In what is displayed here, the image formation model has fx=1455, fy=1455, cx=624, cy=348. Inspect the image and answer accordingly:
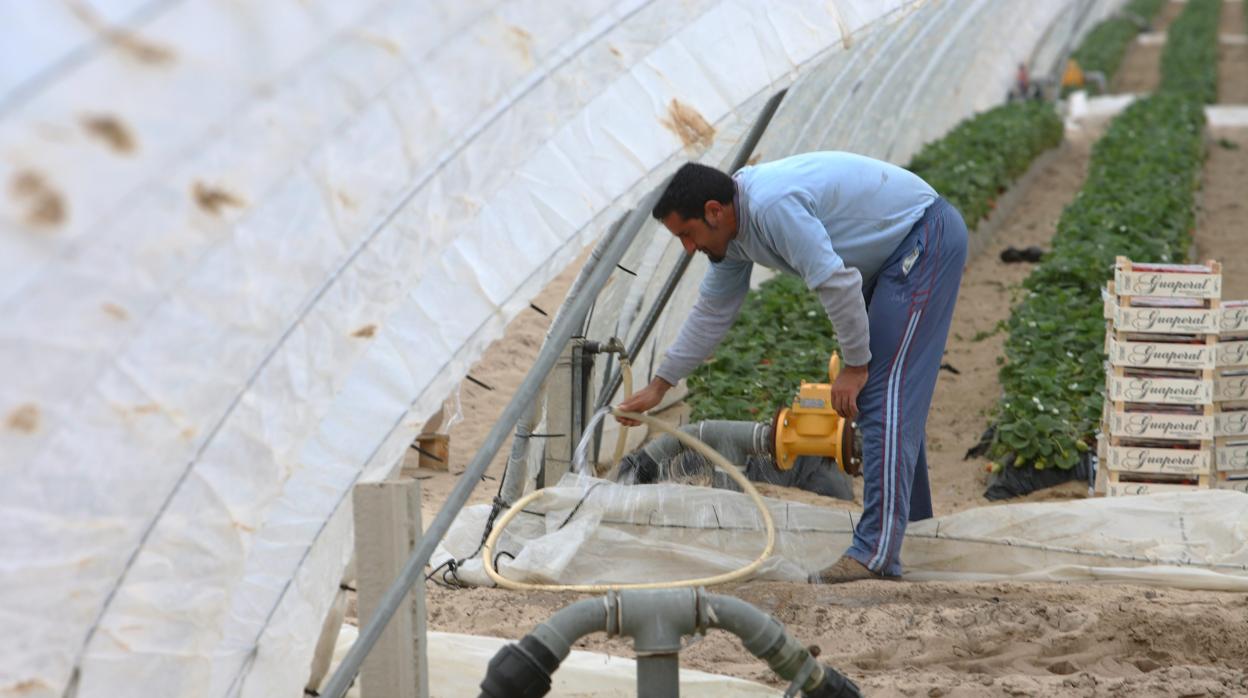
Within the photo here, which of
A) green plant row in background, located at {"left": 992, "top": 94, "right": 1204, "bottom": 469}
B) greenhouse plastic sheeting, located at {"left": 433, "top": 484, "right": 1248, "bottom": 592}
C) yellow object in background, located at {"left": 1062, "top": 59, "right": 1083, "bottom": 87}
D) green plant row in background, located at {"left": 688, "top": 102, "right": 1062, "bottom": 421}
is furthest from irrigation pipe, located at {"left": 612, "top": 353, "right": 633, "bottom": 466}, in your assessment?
yellow object in background, located at {"left": 1062, "top": 59, "right": 1083, "bottom": 87}

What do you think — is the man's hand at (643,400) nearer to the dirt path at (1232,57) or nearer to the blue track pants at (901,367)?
the blue track pants at (901,367)

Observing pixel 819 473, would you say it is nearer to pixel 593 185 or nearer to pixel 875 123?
pixel 593 185

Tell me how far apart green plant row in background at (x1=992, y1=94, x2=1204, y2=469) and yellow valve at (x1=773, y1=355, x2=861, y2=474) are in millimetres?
1444

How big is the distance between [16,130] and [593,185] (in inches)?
68.7

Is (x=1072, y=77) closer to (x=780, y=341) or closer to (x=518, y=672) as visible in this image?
(x=780, y=341)

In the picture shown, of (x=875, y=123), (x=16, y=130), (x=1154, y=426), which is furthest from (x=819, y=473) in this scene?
(x=875, y=123)

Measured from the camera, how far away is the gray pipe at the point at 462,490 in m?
2.91

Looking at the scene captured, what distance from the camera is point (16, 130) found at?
183 centimetres

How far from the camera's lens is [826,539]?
4.95 meters

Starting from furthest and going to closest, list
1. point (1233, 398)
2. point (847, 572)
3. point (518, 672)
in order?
point (1233, 398) < point (847, 572) < point (518, 672)

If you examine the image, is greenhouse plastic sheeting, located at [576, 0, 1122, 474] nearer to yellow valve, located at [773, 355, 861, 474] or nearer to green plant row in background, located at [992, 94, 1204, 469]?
yellow valve, located at [773, 355, 861, 474]

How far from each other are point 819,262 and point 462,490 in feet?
5.18

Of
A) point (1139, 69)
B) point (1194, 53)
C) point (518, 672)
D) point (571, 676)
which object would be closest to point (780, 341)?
point (571, 676)

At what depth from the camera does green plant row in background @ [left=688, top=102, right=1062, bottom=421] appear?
6609mm
